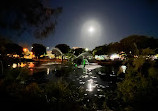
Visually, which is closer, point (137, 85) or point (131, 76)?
point (137, 85)

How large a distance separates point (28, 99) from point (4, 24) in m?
3.27

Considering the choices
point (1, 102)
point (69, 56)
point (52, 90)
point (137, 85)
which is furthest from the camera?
point (69, 56)

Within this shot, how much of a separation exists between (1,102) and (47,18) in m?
4.14

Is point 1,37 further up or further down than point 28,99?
further up

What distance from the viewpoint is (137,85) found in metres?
5.70

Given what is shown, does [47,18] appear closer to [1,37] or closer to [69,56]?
[1,37]

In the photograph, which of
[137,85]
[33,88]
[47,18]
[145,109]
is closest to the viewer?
[145,109]

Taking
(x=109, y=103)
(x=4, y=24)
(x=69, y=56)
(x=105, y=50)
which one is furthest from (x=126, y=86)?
(x=105, y=50)

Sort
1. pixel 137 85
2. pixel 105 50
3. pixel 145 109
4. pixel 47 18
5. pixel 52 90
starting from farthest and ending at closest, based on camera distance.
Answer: pixel 105 50
pixel 52 90
pixel 47 18
pixel 137 85
pixel 145 109

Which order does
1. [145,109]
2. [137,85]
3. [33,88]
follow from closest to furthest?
[145,109]
[137,85]
[33,88]

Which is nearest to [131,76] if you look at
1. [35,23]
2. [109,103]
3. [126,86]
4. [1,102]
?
[126,86]

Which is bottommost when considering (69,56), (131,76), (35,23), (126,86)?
(126,86)

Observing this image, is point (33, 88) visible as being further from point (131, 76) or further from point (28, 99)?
point (131, 76)

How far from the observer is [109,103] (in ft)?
22.6
